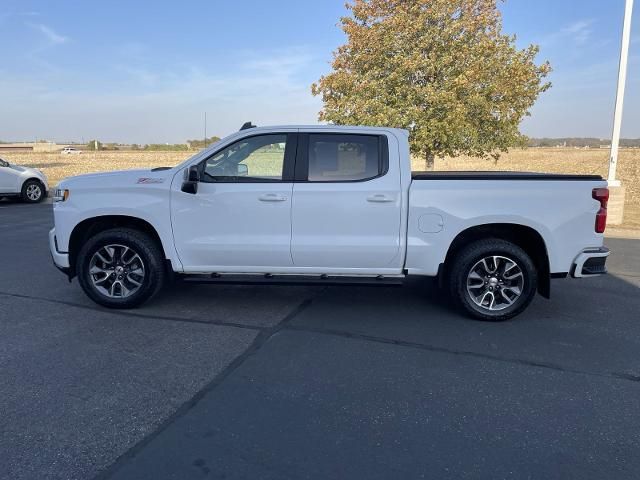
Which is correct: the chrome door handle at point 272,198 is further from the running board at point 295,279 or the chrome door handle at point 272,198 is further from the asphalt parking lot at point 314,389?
the asphalt parking lot at point 314,389

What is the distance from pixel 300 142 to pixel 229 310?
191cm

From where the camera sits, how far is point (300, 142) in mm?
5012

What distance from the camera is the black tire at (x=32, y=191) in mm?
14648

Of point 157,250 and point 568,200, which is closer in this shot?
point 568,200

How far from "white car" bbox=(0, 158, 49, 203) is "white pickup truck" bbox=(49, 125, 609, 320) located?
11046 millimetres

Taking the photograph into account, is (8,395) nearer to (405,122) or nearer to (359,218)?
(359,218)

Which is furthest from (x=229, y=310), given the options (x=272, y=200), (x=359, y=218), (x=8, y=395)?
(x=8, y=395)

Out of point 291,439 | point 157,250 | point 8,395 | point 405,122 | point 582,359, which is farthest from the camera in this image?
point 405,122

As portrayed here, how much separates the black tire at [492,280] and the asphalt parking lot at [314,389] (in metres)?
0.18

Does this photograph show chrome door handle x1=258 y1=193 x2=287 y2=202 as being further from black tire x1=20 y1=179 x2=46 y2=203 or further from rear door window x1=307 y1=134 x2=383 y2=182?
black tire x1=20 y1=179 x2=46 y2=203

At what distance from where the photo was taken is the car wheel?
1466 centimetres

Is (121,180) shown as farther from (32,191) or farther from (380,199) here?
(32,191)

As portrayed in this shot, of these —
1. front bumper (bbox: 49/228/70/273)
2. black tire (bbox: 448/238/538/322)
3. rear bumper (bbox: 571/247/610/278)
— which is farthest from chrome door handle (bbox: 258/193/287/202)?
rear bumper (bbox: 571/247/610/278)

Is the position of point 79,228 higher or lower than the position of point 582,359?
higher
